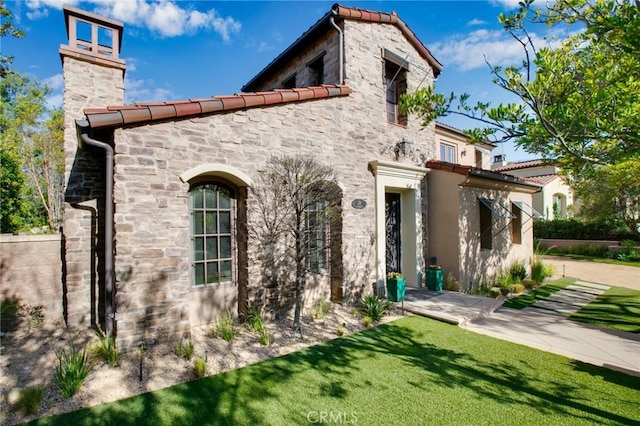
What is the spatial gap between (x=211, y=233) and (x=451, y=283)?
26.3 ft

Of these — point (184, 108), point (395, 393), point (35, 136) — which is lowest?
point (395, 393)

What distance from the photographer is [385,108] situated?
970 cm

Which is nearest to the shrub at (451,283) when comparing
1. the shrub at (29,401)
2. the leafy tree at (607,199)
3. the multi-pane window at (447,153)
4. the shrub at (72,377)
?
the multi-pane window at (447,153)

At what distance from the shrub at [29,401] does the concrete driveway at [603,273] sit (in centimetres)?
1823

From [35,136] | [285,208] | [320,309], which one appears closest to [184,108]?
[285,208]

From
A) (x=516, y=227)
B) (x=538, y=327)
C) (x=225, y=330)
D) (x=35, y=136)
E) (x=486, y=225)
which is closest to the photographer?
(x=225, y=330)

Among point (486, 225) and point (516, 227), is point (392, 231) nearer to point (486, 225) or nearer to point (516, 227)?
point (486, 225)

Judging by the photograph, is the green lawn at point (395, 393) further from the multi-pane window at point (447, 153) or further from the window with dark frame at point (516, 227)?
the multi-pane window at point (447, 153)

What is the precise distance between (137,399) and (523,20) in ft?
29.1

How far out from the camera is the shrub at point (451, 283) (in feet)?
32.6

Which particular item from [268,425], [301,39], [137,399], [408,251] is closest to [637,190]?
[408,251]

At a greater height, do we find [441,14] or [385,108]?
[441,14]

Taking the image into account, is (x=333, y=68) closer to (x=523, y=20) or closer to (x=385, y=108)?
(x=385, y=108)

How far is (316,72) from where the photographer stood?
1055 centimetres
